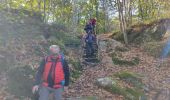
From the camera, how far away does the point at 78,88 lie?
1205cm

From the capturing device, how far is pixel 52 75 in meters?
7.89

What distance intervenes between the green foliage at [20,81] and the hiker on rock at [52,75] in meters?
2.61

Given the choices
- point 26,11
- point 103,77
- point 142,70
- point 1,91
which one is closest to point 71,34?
point 26,11

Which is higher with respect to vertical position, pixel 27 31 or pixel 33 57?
pixel 27 31

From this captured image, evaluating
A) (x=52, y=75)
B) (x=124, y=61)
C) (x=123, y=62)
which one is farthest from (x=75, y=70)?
(x=52, y=75)

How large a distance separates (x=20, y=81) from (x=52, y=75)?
3254 millimetres

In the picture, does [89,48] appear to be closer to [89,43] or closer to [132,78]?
[89,43]

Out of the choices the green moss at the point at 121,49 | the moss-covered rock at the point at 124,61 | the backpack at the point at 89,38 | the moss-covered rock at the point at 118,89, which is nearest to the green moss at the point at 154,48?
the green moss at the point at 121,49

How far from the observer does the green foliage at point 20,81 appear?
10.5 meters

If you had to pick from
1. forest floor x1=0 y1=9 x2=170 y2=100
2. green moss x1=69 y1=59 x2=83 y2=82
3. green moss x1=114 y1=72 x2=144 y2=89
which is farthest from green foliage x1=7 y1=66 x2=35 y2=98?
green moss x1=114 y1=72 x2=144 y2=89

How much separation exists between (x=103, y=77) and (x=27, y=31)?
5981 millimetres

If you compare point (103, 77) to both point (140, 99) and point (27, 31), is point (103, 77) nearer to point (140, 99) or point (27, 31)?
point (140, 99)

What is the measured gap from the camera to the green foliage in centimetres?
1048

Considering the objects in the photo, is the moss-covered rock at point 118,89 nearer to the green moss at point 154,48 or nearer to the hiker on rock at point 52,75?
the hiker on rock at point 52,75
